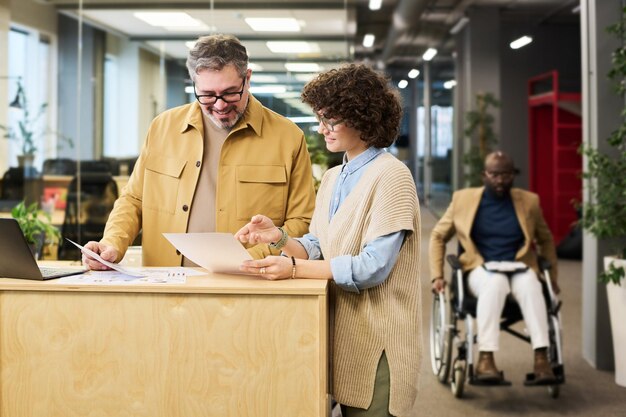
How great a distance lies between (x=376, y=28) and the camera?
1416cm

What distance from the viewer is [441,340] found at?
5.00 metres

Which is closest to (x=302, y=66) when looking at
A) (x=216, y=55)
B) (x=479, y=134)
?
A: (x=216, y=55)

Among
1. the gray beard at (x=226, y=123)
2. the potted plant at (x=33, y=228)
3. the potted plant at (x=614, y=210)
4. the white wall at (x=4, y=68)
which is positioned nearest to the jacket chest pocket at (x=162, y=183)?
the gray beard at (x=226, y=123)

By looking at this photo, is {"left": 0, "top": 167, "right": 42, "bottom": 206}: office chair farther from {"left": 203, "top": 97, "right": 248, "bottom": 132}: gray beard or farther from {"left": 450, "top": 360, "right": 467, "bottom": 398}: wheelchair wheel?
{"left": 203, "top": 97, "right": 248, "bottom": 132}: gray beard

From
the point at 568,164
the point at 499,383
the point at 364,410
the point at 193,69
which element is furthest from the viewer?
the point at 568,164

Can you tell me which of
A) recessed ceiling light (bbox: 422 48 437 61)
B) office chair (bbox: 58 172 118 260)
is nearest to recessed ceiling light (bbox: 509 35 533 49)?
recessed ceiling light (bbox: 422 48 437 61)

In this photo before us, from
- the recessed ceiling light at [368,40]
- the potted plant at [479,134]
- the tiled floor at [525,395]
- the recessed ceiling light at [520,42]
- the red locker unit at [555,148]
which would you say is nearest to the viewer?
the tiled floor at [525,395]

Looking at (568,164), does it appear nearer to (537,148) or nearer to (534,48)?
(537,148)

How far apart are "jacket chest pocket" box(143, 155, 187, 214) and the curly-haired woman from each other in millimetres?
653

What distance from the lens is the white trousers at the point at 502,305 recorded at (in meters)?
4.61

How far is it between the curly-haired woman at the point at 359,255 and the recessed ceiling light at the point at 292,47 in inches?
150

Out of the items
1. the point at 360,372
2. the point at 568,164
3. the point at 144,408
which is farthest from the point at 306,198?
the point at 568,164

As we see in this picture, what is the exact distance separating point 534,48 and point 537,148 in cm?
160

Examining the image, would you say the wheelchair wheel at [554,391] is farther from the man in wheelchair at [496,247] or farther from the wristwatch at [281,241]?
the wristwatch at [281,241]
